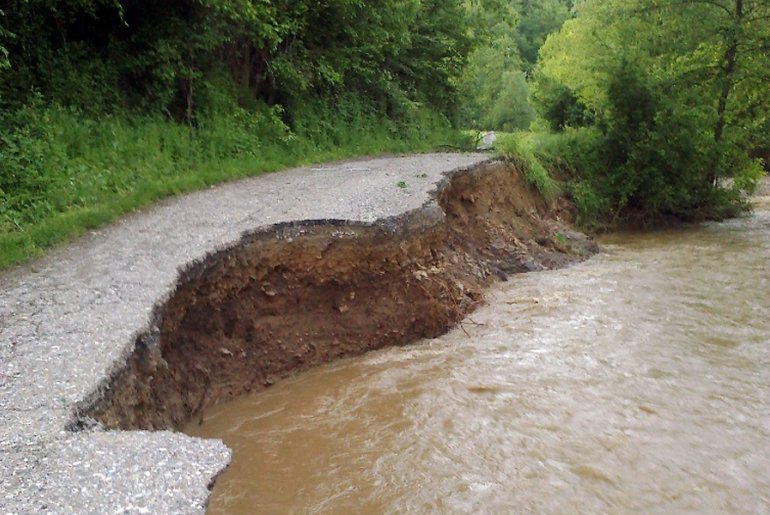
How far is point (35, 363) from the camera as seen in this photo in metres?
4.24

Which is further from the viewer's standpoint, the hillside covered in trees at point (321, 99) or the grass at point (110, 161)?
the hillside covered in trees at point (321, 99)

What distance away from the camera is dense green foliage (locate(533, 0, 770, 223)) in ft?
→ 51.1

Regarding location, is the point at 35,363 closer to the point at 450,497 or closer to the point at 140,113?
the point at 450,497

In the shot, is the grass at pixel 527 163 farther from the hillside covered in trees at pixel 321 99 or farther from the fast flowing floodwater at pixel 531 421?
the fast flowing floodwater at pixel 531 421

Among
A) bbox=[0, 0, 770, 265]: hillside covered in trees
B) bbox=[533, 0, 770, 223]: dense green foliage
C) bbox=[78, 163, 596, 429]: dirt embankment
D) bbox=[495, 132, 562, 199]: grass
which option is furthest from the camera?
bbox=[533, 0, 770, 223]: dense green foliage

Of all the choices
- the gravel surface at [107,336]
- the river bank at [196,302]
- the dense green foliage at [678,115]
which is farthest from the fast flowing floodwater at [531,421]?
the dense green foliage at [678,115]

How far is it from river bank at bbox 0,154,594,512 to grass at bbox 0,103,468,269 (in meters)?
0.37

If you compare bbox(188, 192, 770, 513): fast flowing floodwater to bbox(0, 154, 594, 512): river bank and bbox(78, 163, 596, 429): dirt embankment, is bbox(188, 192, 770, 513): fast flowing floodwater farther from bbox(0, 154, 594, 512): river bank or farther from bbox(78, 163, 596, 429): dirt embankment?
bbox(0, 154, 594, 512): river bank

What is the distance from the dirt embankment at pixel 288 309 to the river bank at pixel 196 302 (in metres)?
0.02

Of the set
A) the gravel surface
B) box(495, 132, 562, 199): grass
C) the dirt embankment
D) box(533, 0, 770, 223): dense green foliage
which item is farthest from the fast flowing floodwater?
box(533, 0, 770, 223): dense green foliage

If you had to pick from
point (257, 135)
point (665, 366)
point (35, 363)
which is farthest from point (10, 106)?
point (665, 366)

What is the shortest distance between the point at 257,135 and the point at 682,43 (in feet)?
35.6

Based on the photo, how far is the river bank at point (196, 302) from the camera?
3.35 meters

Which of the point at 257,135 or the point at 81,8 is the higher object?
the point at 81,8
